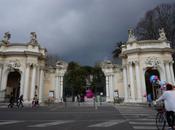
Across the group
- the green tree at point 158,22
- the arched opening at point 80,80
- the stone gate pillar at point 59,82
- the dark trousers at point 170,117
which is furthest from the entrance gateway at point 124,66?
the dark trousers at point 170,117

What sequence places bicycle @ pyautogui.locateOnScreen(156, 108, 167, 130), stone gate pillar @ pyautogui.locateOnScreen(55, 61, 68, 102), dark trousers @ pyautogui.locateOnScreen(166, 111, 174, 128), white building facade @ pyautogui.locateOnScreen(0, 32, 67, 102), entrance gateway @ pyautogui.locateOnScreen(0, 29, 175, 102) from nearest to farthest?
dark trousers @ pyautogui.locateOnScreen(166, 111, 174, 128)
bicycle @ pyautogui.locateOnScreen(156, 108, 167, 130)
entrance gateway @ pyautogui.locateOnScreen(0, 29, 175, 102)
white building facade @ pyautogui.locateOnScreen(0, 32, 67, 102)
stone gate pillar @ pyautogui.locateOnScreen(55, 61, 68, 102)

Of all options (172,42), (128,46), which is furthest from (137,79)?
(172,42)

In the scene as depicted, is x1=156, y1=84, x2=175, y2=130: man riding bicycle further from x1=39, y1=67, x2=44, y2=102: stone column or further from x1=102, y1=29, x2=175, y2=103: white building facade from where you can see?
x1=39, y1=67, x2=44, y2=102: stone column

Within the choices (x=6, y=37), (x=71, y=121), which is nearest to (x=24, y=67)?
(x=6, y=37)

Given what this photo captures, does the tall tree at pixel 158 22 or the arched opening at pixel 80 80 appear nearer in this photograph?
the tall tree at pixel 158 22

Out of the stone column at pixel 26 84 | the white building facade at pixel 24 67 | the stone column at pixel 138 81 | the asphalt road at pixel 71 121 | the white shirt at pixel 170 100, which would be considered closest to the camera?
the white shirt at pixel 170 100

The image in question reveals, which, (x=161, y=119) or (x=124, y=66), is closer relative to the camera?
(x=161, y=119)

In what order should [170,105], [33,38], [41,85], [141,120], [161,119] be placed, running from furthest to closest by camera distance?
[41,85], [33,38], [141,120], [161,119], [170,105]

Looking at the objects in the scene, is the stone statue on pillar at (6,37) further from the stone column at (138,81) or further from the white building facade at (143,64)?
the stone column at (138,81)

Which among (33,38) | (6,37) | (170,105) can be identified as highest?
(6,37)

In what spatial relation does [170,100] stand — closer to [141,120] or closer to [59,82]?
[141,120]

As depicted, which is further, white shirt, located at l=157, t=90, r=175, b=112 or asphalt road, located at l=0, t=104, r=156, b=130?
asphalt road, located at l=0, t=104, r=156, b=130

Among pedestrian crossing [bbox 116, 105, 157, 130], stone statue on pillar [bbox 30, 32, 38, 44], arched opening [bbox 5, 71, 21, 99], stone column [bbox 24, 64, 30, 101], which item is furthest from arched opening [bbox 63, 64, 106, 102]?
pedestrian crossing [bbox 116, 105, 157, 130]

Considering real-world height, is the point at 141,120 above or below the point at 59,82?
below
